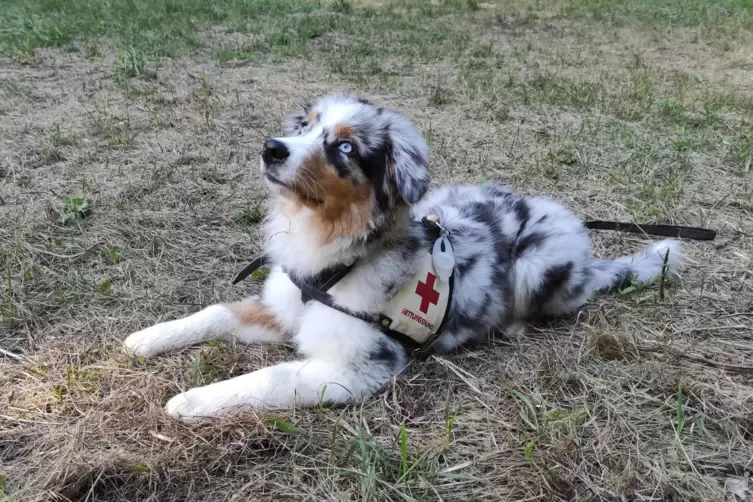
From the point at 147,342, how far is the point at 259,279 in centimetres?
99

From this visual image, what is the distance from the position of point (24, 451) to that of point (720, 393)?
310cm

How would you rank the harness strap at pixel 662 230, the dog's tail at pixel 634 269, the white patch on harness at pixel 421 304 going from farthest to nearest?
1. the harness strap at pixel 662 230
2. the dog's tail at pixel 634 269
3. the white patch on harness at pixel 421 304

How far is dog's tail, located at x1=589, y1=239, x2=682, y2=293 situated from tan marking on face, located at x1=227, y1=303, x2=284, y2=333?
194 centimetres

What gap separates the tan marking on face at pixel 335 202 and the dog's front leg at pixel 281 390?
66cm

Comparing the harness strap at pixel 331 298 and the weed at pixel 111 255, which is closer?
the harness strap at pixel 331 298

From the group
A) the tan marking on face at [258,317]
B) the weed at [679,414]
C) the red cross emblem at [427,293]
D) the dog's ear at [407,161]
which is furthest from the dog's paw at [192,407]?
the weed at [679,414]

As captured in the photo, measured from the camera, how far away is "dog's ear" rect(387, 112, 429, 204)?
110 inches

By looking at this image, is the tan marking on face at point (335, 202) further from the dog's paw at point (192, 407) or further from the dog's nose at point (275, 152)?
the dog's paw at point (192, 407)

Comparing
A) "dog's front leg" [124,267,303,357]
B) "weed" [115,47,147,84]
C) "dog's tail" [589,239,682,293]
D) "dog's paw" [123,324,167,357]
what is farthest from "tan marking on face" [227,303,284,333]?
"weed" [115,47,147,84]

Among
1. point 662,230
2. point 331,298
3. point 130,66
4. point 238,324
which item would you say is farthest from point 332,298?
point 130,66

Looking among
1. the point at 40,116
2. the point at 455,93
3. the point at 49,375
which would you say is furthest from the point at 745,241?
the point at 40,116

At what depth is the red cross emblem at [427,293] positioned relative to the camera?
2.92 metres

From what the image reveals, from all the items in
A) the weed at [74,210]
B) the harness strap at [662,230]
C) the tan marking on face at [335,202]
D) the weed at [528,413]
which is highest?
the tan marking on face at [335,202]

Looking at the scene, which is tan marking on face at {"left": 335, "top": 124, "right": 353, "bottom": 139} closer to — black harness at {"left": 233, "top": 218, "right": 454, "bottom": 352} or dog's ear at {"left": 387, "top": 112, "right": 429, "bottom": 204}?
dog's ear at {"left": 387, "top": 112, "right": 429, "bottom": 204}
